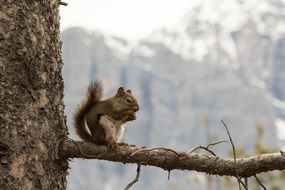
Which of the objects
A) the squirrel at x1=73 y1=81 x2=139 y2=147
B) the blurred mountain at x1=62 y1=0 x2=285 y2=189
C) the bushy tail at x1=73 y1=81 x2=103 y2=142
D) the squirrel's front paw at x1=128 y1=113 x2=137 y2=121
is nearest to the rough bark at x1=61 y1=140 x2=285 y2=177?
the squirrel at x1=73 y1=81 x2=139 y2=147

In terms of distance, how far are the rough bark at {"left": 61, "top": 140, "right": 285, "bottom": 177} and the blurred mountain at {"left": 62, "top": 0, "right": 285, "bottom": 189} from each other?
439 ft

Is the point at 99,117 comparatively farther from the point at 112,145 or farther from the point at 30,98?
the point at 30,98

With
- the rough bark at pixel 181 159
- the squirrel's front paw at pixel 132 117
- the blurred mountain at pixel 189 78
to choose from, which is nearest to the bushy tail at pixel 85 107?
the squirrel's front paw at pixel 132 117

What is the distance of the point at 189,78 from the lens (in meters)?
156

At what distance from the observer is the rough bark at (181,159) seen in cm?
262

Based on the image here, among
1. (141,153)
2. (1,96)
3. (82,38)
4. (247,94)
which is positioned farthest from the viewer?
(82,38)

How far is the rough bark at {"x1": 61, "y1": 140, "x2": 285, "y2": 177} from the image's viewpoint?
2.62 meters

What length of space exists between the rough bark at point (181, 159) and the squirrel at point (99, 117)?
43 centimetres

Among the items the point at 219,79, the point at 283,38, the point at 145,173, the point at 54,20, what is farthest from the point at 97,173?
the point at 54,20

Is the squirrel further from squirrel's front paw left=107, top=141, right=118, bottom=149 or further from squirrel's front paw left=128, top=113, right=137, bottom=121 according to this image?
squirrel's front paw left=107, top=141, right=118, bottom=149

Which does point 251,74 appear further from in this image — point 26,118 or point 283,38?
point 26,118

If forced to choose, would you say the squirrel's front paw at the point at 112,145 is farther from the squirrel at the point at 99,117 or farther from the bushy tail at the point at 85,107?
the bushy tail at the point at 85,107

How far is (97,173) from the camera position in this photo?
504 ft

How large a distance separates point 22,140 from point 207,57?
170368 millimetres
